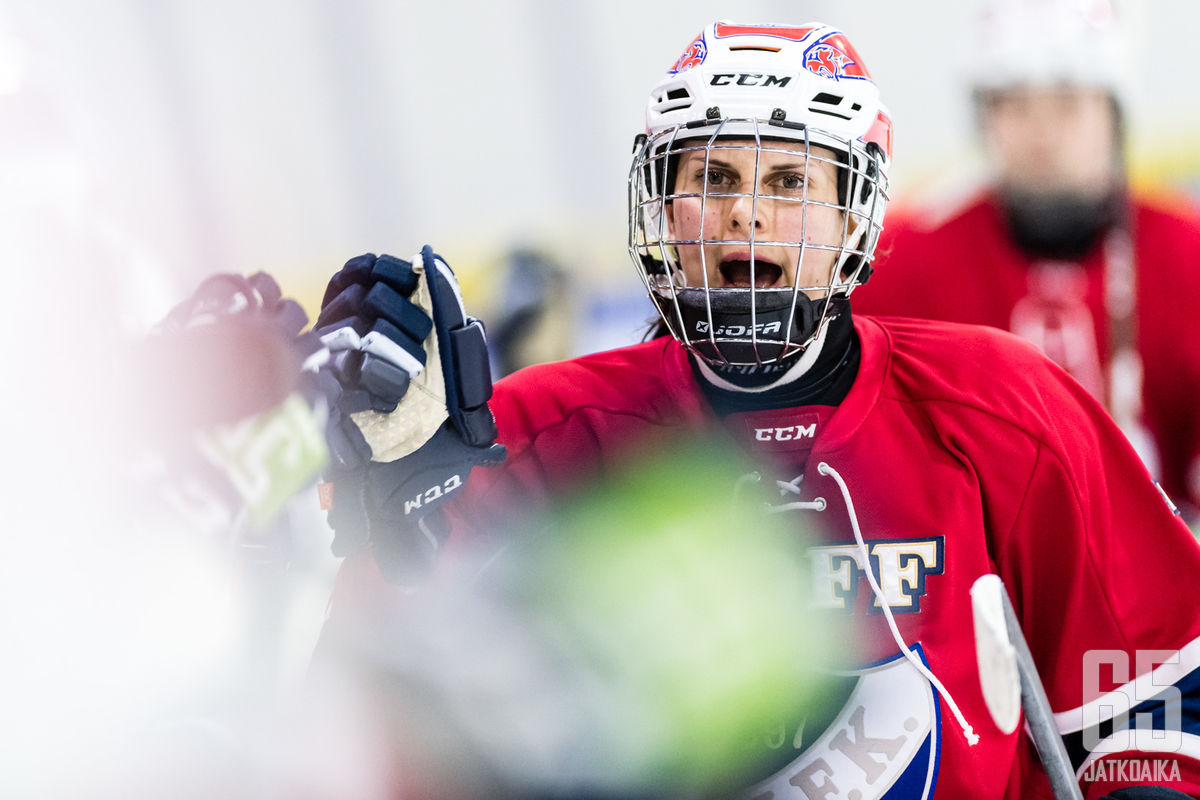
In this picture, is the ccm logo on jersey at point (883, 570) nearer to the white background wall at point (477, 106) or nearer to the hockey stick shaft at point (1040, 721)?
the hockey stick shaft at point (1040, 721)

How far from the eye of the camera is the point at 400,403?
1.23 meters

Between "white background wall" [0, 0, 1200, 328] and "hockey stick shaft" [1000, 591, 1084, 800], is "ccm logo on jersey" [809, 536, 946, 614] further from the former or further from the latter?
"white background wall" [0, 0, 1200, 328]

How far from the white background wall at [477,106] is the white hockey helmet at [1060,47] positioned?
4.14ft

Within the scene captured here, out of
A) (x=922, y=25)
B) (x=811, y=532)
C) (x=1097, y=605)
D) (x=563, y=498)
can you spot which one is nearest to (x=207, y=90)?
(x=563, y=498)

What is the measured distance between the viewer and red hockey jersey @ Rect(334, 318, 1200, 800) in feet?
4.55

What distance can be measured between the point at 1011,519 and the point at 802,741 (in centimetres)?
34

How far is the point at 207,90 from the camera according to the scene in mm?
2549

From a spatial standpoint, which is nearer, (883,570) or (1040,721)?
(1040,721)

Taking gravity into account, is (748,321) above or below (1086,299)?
above

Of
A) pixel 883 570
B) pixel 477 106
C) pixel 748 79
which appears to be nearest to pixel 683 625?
pixel 883 570

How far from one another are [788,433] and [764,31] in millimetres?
506

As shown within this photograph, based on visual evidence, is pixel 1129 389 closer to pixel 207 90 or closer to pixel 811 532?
pixel 811 532

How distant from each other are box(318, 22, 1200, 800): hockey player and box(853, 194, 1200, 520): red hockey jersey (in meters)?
1.03

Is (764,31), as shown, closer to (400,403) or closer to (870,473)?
(870,473)
